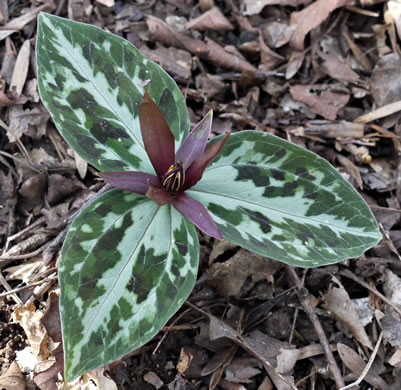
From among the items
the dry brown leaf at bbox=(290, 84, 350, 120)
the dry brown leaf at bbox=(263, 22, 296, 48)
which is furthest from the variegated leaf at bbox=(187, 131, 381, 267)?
the dry brown leaf at bbox=(263, 22, 296, 48)

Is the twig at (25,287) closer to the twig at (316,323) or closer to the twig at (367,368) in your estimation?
the twig at (316,323)

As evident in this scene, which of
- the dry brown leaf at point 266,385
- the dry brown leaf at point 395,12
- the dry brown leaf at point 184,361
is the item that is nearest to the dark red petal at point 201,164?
the dry brown leaf at point 184,361

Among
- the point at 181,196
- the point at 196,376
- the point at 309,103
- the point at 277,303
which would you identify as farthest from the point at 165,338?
the point at 309,103

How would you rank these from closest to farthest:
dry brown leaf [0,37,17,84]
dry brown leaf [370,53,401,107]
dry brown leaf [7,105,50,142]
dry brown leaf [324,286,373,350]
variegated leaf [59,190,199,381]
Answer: variegated leaf [59,190,199,381] → dry brown leaf [324,286,373,350] → dry brown leaf [7,105,50,142] → dry brown leaf [0,37,17,84] → dry brown leaf [370,53,401,107]

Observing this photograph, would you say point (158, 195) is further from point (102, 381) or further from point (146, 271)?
point (102, 381)

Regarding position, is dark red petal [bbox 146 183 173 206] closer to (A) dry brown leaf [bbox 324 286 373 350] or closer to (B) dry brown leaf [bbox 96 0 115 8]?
(A) dry brown leaf [bbox 324 286 373 350]

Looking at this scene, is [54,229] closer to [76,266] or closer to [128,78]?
[76,266]
